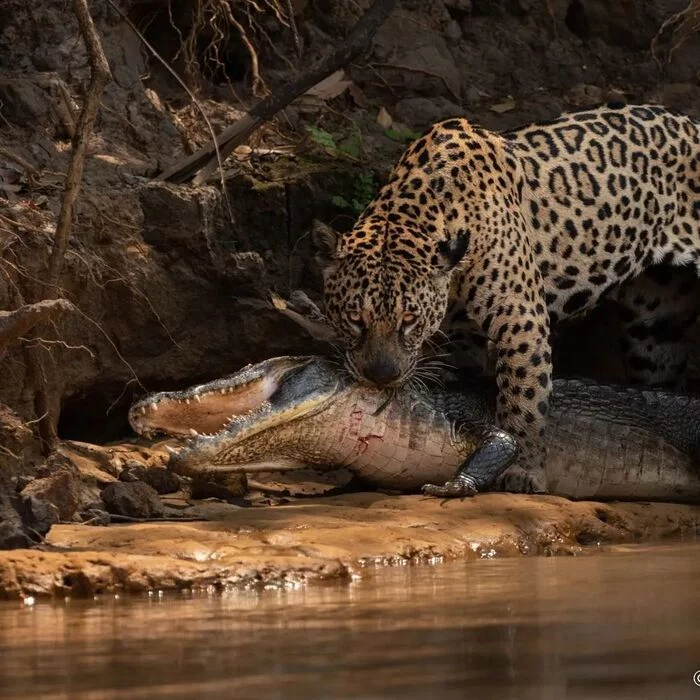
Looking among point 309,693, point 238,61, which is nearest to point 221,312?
point 238,61

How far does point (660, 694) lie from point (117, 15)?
7944 mm

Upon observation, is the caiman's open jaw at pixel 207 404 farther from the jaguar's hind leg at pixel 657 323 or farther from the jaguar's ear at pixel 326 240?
the jaguar's hind leg at pixel 657 323

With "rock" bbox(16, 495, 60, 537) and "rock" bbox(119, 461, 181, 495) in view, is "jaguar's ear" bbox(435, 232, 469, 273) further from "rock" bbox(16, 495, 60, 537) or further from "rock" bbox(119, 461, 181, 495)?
"rock" bbox(16, 495, 60, 537)

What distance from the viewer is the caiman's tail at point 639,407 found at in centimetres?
1030

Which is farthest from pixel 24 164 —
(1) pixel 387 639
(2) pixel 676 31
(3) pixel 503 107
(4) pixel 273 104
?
(2) pixel 676 31

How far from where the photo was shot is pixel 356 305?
9.50 meters

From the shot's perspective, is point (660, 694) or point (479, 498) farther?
point (479, 498)

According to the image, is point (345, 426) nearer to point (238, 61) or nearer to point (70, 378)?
point (70, 378)

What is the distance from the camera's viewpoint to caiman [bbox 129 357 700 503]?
924cm

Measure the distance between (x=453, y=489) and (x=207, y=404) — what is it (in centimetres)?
139

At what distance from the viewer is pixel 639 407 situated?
10.4 metres

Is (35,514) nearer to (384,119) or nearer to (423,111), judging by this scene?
(384,119)

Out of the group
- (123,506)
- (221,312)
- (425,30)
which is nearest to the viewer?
Result: (123,506)

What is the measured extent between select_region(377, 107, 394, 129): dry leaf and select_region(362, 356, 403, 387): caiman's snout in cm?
358
